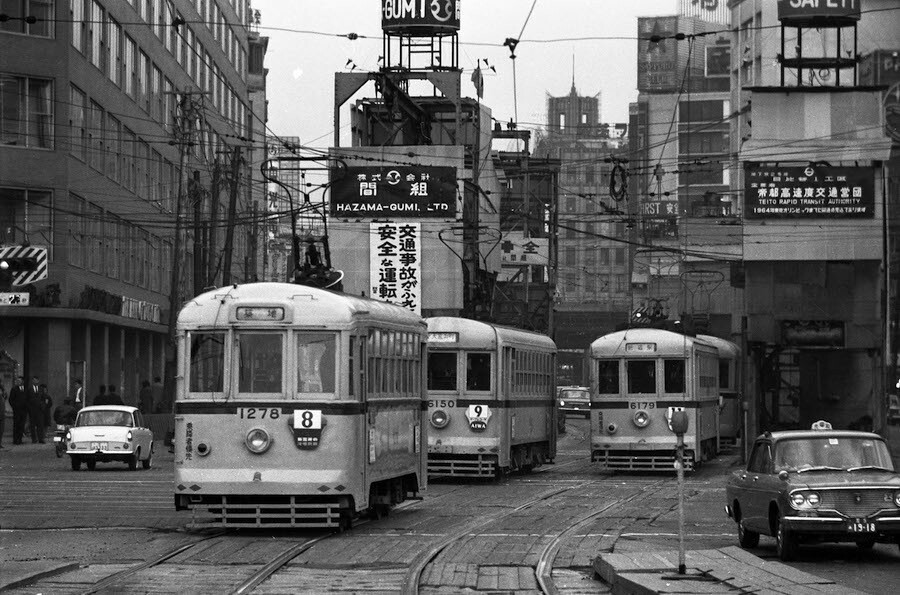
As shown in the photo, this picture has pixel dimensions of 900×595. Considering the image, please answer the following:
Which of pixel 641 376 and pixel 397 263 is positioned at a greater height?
pixel 397 263

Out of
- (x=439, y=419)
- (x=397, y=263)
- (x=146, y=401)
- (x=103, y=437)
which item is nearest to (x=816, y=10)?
(x=397, y=263)

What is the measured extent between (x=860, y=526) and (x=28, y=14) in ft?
122

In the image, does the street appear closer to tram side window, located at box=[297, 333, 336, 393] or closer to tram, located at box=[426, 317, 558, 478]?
tram, located at box=[426, 317, 558, 478]

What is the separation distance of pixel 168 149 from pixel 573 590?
181ft

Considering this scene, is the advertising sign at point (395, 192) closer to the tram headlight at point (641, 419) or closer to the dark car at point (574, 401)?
the tram headlight at point (641, 419)

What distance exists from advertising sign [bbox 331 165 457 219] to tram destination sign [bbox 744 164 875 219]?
27.7ft

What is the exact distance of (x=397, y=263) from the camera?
54.1 metres

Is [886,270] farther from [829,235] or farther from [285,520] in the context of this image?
[285,520]

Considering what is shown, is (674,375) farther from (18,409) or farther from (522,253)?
(522,253)

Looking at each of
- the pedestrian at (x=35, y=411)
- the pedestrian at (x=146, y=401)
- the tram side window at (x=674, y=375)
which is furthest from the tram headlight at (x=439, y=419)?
the pedestrian at (x=146, y=401)

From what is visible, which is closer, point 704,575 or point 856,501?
point 704,575

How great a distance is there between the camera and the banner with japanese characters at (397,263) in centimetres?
5331

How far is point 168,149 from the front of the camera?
67.6 meters

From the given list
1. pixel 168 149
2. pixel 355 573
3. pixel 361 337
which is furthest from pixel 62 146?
pixel 355 573
